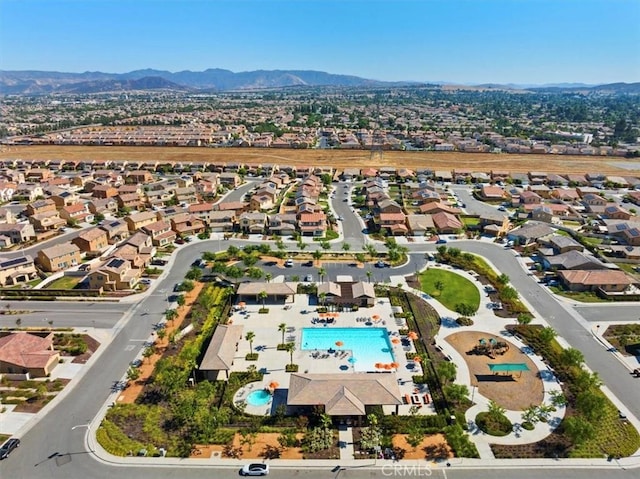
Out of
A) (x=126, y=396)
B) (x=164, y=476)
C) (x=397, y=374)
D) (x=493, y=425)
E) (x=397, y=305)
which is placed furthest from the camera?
(x=397, y=305)

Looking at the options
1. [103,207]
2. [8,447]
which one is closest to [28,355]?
[8,447]

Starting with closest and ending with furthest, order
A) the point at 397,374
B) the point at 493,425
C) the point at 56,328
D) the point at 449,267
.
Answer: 1. the point at 493,425
2. the point at 397,374
3. the point at 56,328
4. the point at 449,267

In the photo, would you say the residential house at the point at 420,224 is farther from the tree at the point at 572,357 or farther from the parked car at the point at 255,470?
the parked car at the point at 255,470

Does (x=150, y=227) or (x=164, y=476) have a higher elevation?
(x=150, y=227)

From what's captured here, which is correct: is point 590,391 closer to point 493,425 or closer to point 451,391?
point 493,425

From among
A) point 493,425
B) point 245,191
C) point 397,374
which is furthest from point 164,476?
point 245,191

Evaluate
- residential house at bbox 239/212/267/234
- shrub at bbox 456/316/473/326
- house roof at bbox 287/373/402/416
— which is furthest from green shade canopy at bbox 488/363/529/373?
residential house at bbox 239/212/267/234

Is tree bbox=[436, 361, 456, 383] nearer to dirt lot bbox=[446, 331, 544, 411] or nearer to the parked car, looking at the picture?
dirt lot bbox=[446, 331, 544, 411]

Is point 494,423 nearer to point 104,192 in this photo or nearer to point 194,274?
point 194,274
